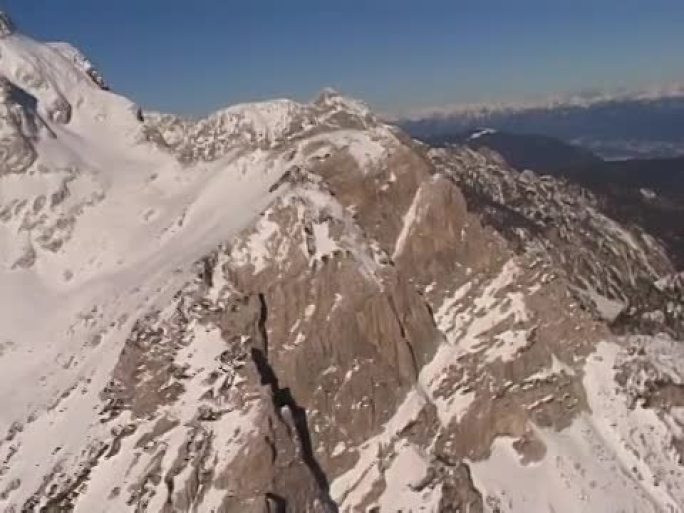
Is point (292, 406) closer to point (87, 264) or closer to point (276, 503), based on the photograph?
point (276, 503)

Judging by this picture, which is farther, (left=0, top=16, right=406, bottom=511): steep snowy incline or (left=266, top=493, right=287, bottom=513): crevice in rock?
(left=0, top=16, right=406, bottom=511): steep snowy incline

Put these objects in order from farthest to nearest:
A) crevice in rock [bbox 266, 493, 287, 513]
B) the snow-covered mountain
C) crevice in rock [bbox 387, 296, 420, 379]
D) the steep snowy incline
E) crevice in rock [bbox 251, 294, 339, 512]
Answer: crevice in rock [bbox 387, 296, 420, 379]
the steep snowy incline
crevice in rock [bbox 251, 294, 339, 512]
the snow-covered mountain
crevice in rock [bbox 266, 493, 287, 513]

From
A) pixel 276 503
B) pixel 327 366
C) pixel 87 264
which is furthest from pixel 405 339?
pixel 87 264

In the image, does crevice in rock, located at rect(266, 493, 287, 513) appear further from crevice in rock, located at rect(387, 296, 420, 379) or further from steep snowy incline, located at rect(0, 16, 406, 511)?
crevice in rock, located at rect(387, 296, 420, 379)

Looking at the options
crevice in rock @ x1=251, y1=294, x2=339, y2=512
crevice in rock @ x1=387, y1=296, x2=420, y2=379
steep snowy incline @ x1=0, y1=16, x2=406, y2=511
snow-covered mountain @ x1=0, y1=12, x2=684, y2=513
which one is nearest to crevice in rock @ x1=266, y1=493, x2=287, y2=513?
snow-covered mountain @ x1=0, y1=12, x2=684, y2=513

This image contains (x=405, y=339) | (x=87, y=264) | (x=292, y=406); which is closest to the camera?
(x=292, y=406)

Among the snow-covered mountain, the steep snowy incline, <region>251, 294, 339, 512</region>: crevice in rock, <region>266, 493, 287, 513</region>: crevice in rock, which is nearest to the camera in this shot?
<region>266, 493, 287, 513</region>: crevice in rock

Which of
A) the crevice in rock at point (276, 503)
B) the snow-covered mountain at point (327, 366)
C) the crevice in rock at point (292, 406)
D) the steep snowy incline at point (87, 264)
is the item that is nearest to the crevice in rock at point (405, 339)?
the snow-covered mountain at point (327, 366)
